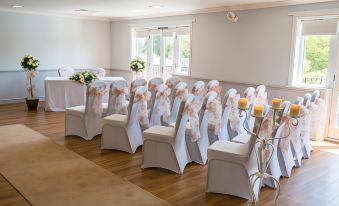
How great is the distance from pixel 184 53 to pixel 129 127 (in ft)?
13.2

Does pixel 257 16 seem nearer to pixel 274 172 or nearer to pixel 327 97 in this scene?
pixel 327 97

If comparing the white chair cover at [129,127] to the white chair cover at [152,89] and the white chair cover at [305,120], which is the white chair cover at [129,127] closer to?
the white chair cover at [152,89]

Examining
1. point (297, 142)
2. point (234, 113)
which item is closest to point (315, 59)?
point (297, 142)

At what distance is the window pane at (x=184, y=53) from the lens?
7.86m

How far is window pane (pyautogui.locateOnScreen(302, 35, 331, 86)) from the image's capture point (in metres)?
5.39

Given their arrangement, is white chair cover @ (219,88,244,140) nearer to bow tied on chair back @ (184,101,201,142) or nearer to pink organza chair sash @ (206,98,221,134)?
pink organza chair sash @ (206,98,221,134)

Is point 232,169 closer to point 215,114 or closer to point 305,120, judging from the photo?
point 215,114

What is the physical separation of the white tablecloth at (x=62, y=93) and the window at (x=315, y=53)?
416cm

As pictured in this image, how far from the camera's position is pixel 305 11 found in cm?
543

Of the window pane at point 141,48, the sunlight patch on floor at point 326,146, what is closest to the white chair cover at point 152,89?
the sunlight patch on floor at point 326,146

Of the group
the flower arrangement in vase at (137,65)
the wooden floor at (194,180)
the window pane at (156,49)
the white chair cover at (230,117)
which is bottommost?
the wooden floor at (194,180)

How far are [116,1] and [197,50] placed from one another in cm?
224

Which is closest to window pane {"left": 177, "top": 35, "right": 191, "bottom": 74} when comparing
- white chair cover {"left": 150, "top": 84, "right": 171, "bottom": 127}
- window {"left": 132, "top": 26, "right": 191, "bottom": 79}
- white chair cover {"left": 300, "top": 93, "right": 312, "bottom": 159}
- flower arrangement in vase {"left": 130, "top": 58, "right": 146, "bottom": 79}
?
window {"left": 132, "top": 26, "right": 191, "bottom": 79}

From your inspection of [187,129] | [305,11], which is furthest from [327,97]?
[187,129]
